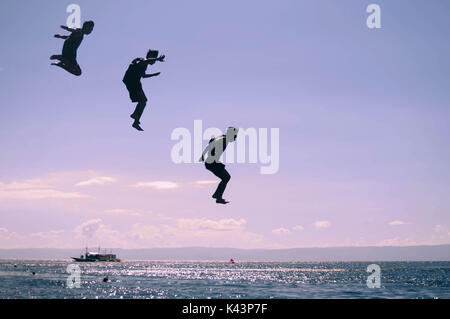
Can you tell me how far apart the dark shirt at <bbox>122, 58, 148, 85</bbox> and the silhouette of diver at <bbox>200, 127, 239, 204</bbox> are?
212 cm

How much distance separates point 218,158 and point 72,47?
4.50 meters

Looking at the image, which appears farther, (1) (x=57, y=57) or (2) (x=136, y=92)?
(1) (x=57, y=57)

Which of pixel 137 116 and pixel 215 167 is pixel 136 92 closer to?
pixel 137 116

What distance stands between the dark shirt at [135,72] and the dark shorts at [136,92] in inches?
3.7

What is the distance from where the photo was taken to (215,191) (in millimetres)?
11828

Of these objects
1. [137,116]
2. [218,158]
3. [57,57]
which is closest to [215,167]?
[218,158]

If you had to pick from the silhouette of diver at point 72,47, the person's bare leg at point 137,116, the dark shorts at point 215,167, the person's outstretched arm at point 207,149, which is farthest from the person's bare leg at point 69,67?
the dark shorts at point 215,167

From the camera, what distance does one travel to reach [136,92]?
10.6m

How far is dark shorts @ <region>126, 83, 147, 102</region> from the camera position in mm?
10539

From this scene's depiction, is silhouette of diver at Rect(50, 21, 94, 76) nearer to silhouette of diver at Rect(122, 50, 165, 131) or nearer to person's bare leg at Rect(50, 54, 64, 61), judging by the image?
person's bare leg at Rect(50, 54, 64, 61)
